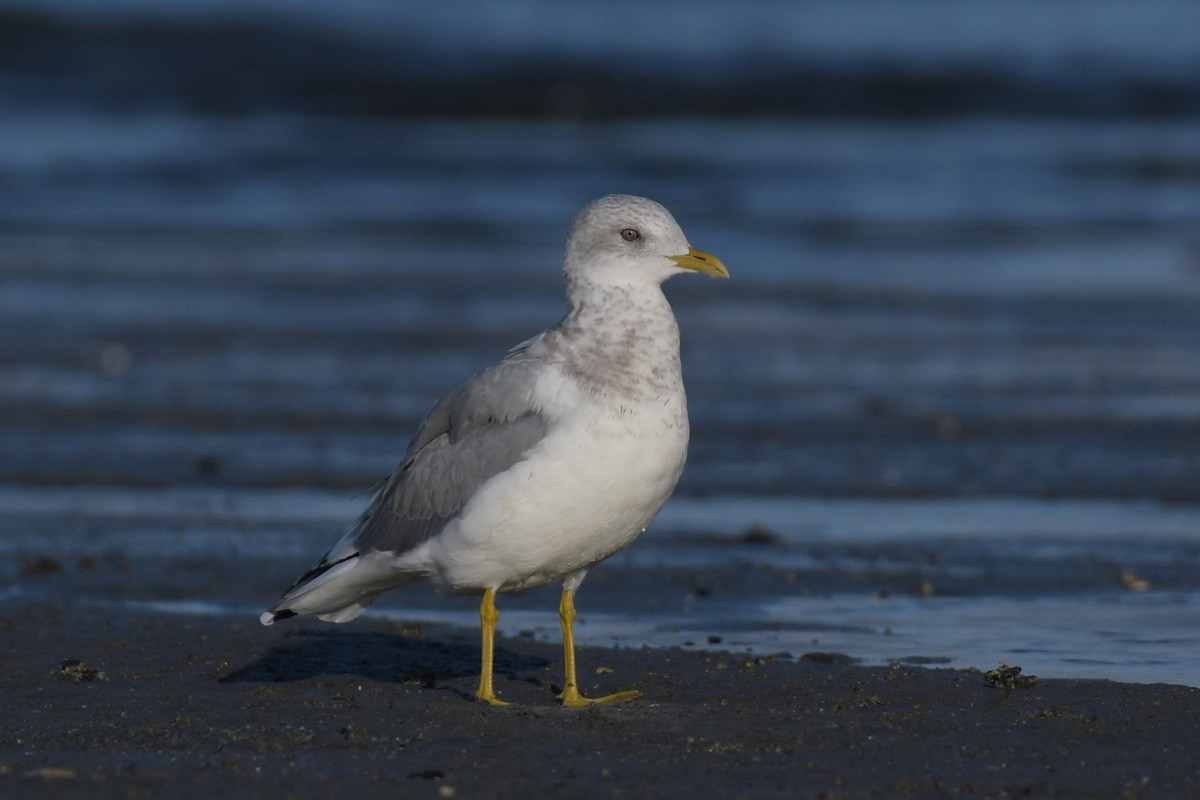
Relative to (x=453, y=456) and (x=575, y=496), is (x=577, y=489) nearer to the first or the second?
(x=575, y=496)

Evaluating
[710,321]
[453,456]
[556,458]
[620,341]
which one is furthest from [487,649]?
[710,321]

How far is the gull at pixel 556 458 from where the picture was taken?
6.29 meters

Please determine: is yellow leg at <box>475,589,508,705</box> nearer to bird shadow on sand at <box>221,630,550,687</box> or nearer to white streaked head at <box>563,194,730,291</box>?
bird shadow on sand at <box>221,630,550,687</box>

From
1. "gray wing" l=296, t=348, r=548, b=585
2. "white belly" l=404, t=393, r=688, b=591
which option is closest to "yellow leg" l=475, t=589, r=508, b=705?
"white belly" l=404, t=393, r=688, b=591

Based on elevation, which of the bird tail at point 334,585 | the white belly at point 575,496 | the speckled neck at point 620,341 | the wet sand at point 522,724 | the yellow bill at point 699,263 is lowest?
the wet sand at point 522,724

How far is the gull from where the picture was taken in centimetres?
629

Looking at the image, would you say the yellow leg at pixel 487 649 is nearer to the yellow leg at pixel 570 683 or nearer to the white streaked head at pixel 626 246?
the yellow leg at pixel 570 683

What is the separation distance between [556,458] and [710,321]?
9.22 metres

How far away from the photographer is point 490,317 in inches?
612

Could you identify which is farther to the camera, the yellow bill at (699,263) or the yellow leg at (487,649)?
the yellow bill at (699,263)

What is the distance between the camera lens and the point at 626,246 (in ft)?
22.2

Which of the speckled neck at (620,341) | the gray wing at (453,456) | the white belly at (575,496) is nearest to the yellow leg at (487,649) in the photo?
the white belly at (575,496)

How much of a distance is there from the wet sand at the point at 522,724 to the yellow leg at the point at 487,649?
0.25 feet

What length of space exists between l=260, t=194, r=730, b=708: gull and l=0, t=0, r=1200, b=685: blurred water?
1305 millimetres
